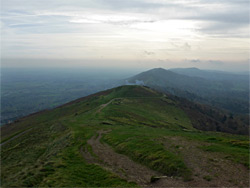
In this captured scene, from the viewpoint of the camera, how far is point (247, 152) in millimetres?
23812

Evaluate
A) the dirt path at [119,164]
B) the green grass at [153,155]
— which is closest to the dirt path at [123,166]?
the dirt path at [119,164]

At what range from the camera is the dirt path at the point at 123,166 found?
58.9 ft

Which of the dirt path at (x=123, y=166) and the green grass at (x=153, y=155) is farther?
the green grass at (x=153, y=155)

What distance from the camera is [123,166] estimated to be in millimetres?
23297

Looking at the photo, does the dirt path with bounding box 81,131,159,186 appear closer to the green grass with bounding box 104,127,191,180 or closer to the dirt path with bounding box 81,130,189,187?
the dirt path with bounding box 81,130,189,187

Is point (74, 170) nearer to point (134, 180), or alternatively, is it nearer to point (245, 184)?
point (134, 180)

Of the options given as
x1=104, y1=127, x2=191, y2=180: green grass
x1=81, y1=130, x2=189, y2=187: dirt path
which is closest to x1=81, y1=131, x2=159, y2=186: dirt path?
x1=81, y1=130, x2=189, y2=187: dirt path

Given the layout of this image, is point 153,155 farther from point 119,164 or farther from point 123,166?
point 119,164

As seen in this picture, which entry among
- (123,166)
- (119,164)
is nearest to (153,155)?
(123,166)

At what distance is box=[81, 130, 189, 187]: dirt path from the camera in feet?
58.9

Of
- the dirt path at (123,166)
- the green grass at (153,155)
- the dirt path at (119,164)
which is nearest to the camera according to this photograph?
the dirt path at (123,166)

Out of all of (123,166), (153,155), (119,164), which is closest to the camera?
(123,166)

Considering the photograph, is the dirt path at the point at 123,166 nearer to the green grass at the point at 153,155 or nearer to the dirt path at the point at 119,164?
the dirt path at the point at 119,164

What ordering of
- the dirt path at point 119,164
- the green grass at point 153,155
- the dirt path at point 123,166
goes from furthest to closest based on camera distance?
1. the green grass at point 153,155
2. the dirt path at point 119,164
3. the dirt path at point 123,166
